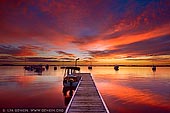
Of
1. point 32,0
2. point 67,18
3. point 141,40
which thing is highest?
point 32,0

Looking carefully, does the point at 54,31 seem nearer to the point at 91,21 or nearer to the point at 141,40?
the point at 91,21

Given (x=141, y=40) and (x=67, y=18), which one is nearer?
(x=67, y=18)

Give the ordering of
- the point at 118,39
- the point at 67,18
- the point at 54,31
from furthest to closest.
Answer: the point at 118,39
the point at 54,31
the point at 67,18

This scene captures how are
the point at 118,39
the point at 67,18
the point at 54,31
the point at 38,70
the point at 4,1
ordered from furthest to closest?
the point at 38,70
the point at 118,39
the point at 54,31
the point at 67,18
the point at 4,1

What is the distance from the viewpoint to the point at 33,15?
7.54 m

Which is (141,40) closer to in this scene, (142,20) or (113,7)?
(142,20)

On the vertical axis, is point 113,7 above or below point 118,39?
above

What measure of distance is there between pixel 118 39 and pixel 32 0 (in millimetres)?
4064

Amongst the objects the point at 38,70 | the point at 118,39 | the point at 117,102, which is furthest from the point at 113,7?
the point at 38,70

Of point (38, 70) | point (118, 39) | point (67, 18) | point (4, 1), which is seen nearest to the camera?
point (4, 1)

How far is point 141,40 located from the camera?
372 inches

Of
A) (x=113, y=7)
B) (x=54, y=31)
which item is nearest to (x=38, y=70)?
(x=54, y=31)

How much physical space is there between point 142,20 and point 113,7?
4.25 feet

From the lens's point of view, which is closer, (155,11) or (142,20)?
(155,11)
